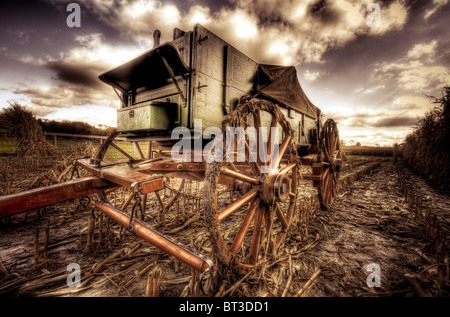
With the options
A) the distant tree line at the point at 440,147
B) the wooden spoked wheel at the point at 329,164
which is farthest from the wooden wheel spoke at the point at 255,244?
the distant tree line at the point at 440,147

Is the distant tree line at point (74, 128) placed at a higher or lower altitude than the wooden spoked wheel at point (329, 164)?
higher

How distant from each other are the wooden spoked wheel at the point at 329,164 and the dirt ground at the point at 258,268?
764mm

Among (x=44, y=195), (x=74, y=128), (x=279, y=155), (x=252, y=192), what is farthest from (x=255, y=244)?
(x=74, y=128)

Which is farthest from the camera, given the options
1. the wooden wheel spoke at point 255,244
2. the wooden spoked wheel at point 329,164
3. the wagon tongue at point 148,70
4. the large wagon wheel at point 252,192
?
the wooden spoked wheel at point 329,164

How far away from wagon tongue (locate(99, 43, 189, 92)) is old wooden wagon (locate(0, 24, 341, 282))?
2cm

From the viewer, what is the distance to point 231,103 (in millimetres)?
3945

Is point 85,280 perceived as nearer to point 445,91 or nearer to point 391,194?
point 391,194

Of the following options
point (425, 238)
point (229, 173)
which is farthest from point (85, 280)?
point (425, 238)

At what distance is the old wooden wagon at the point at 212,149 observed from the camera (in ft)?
5.01

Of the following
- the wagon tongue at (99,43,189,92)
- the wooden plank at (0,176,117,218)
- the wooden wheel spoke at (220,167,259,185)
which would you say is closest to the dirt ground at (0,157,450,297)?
the wooden plank at (0,176,117,218)

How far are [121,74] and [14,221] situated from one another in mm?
3308

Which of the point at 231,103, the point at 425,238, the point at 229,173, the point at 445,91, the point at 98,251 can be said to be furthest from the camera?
the point at 445,91

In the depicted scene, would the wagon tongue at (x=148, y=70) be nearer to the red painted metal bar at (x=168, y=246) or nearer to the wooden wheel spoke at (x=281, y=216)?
the red painted metal bar at (x=168, y=246)

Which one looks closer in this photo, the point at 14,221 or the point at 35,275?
the point at 35,275
